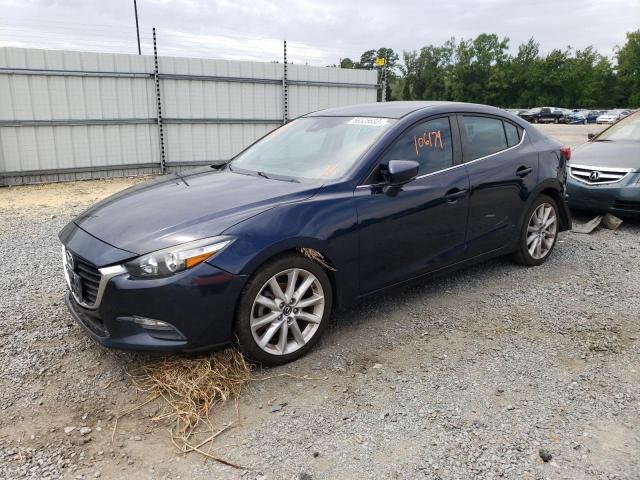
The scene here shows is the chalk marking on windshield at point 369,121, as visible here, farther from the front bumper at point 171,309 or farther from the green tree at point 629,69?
the green tree at point 629,69

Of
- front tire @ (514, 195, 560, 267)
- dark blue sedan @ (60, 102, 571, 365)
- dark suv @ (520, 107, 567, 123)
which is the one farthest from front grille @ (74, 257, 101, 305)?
dark suv @ (520, 107, 567, 123)

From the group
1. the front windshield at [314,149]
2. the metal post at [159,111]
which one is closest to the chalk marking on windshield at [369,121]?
the front windshield at [314,149]

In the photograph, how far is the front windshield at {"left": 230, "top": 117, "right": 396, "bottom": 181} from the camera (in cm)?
375

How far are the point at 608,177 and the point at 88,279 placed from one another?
6374 mm

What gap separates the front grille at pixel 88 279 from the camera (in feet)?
9.78

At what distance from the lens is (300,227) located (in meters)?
3.20

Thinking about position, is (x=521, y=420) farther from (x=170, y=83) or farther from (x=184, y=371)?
(x=170, y=83)

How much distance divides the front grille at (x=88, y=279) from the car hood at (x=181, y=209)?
0.17m

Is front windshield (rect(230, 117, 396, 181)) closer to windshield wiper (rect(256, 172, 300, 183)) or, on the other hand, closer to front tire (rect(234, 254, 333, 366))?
windshield wiper (rect(256, 172, 300, 183))

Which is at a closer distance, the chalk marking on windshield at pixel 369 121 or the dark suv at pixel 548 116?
the chalk marking on windshield at pixel 369 121

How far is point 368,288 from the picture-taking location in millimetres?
3652

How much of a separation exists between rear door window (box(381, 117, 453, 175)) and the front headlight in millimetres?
1546

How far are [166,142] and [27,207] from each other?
361 cm

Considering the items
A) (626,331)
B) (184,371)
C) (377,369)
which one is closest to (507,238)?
(626,331)
